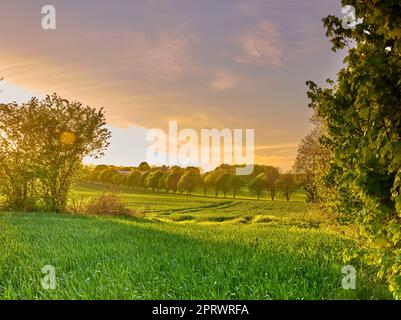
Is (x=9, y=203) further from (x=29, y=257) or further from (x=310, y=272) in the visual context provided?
(x=310, y=272)

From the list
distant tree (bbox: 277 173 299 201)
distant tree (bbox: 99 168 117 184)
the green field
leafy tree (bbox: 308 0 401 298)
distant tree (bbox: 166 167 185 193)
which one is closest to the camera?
leafy tree (bbox: 308 0 401 298)

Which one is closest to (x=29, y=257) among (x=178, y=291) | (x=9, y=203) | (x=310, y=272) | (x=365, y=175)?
(x=178, y=291)

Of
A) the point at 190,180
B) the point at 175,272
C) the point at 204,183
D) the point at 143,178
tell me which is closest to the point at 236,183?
the point at 204,183

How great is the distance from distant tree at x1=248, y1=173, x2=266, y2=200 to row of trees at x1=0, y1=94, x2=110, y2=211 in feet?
157

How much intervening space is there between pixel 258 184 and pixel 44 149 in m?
53.3

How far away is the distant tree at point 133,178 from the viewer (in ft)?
268

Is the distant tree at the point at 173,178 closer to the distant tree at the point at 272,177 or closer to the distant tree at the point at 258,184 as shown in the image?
the distant tree at the point at 258,184

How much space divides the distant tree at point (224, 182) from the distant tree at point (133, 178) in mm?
17025

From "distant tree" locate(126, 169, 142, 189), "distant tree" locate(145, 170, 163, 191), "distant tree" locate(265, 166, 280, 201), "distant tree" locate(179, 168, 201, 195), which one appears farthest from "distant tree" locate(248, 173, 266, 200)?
"distant tree" locate(126, 169, 142, 189)

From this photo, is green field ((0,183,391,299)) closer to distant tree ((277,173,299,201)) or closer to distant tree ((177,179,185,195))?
distant tree ((277,173,299,201))

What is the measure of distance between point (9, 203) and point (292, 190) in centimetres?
5570

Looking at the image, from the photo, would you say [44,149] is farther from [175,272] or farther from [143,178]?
[143,178]

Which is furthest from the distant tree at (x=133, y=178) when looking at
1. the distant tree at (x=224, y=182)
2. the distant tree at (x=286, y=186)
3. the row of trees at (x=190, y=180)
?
the distant tree at (x=286, y=186)

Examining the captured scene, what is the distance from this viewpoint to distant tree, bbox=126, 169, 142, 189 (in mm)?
81831
